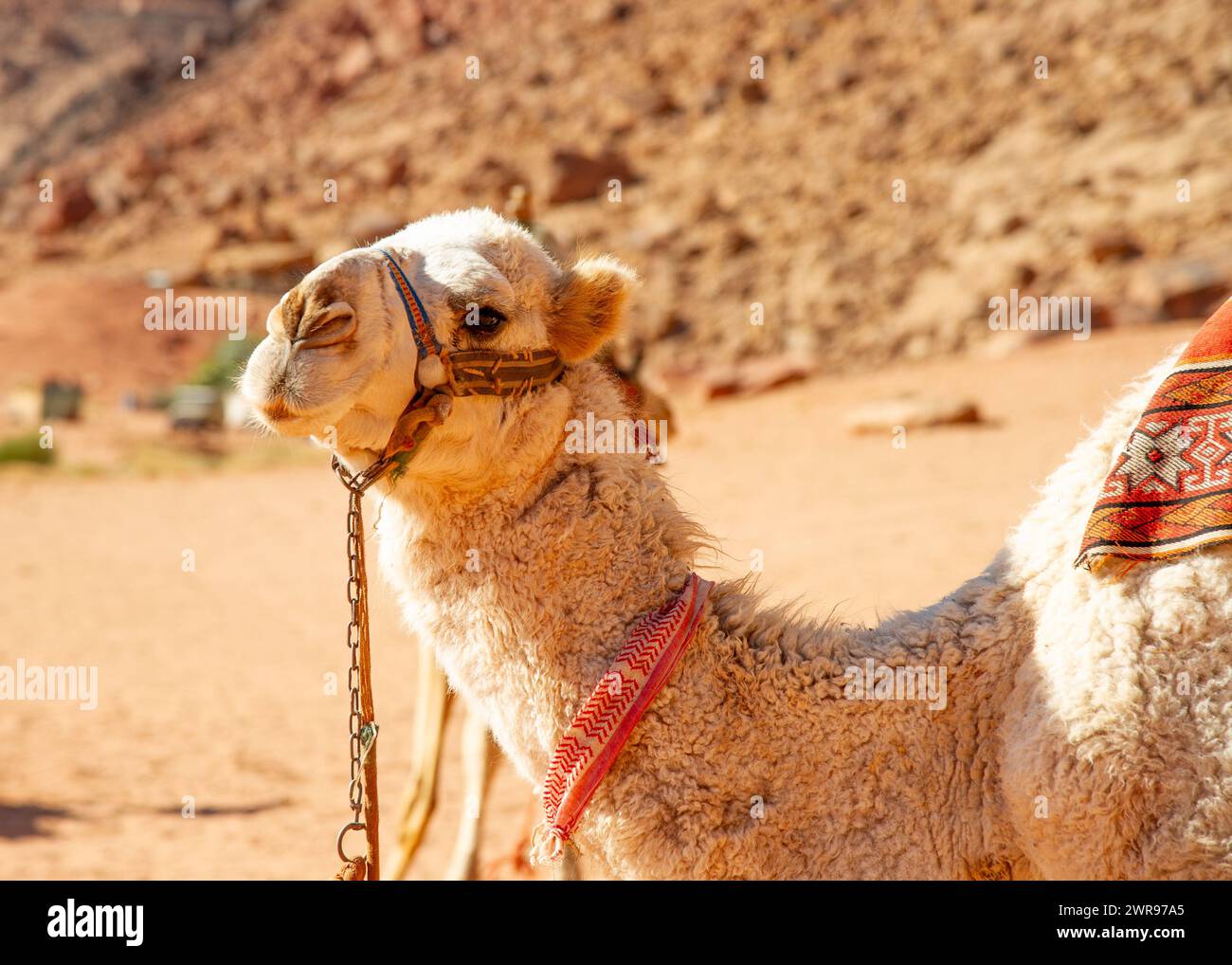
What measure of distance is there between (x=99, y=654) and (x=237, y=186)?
115 feet

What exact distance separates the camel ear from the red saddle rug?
1.15 metres

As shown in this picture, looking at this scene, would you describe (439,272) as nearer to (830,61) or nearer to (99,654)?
(99,654)

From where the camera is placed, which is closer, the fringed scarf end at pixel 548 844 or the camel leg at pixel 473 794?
the fringed scarf end at pixel 548 844

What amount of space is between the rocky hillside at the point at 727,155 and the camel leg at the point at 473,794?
42.8 ft

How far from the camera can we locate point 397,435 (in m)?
2.78

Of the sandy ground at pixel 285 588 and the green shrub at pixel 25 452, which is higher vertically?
the green shrub at pixel 25 452

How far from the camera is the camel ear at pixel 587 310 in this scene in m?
3.00

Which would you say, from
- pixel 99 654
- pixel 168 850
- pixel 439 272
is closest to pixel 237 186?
pixel 99 654

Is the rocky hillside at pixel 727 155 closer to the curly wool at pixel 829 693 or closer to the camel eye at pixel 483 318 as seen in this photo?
the camel eye at pixel 483 318
